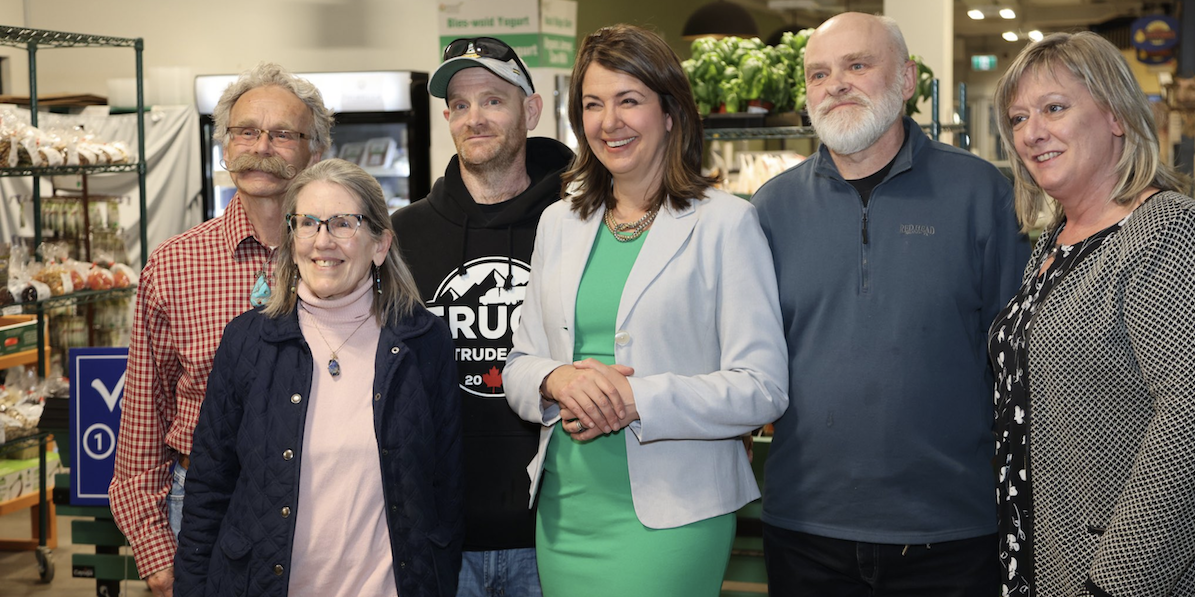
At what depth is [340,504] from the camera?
2016mm

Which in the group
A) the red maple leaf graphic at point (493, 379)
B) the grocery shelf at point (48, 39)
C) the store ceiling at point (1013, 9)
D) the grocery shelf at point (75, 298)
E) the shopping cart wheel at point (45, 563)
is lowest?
the shopping cart wheel at point (45, 563)

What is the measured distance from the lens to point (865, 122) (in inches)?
88.0

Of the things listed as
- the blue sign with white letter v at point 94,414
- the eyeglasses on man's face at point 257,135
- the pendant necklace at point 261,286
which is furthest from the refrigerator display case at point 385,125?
the pendant necklace at point 261,286

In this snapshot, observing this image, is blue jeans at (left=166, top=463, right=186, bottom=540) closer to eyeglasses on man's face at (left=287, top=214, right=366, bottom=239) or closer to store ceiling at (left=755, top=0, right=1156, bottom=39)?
eyeglasses on man's face at (left=287, top=214, right=366, bottom=239)

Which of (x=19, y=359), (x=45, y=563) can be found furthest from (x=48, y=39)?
(x=45, y=563)

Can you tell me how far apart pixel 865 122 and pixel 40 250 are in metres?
4.22

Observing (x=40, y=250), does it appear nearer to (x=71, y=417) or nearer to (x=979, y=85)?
(x=71, y=417)

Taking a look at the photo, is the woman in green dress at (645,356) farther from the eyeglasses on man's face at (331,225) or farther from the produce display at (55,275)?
the produce display at (55,275)

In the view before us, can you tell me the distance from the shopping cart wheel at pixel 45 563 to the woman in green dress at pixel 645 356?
4.05 m

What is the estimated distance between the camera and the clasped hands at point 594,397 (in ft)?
6.20

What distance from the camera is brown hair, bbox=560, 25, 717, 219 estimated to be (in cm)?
206

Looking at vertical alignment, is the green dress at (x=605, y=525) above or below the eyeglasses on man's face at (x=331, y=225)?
below

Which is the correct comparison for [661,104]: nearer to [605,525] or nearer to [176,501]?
[605,525]

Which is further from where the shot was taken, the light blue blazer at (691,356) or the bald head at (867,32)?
the bald head at (867,32)
